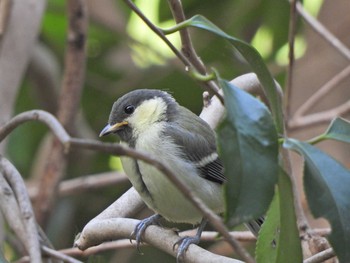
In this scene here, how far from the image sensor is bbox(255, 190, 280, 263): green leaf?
138cm

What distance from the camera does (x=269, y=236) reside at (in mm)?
1392

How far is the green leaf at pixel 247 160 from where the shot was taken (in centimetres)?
116

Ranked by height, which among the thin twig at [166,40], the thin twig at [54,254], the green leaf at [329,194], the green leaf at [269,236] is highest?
the thin twig at [166,40]

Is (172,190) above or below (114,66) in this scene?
below

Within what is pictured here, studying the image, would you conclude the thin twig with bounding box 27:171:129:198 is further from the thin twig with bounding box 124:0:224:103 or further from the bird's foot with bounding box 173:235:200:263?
the thin twig with bounding box 124:0:224:103

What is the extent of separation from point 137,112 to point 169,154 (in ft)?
0.68

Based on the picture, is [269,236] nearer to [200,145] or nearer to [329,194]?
[329,194]

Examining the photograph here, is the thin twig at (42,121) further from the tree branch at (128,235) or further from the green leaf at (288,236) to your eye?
the green leaf at (288,236)

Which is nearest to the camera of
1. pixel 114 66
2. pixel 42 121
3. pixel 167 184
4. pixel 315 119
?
pixel 42 121

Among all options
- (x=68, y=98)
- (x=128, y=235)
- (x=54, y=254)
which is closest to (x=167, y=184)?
(x=128, y=235)

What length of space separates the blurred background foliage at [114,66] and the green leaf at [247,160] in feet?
6.28

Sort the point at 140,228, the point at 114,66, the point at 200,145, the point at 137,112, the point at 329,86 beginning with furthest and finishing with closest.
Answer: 1. the point at 114,66
2. the point at 329,86
3. the point at 137,112
4. the point at 200,145
5. the point at 140,228

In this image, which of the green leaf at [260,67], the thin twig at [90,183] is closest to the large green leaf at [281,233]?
the green leaf at [260,67]

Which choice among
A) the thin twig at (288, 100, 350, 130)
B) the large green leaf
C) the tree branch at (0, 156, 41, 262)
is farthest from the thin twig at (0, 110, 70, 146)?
the thin twig at (288, 100, 350, 130)
